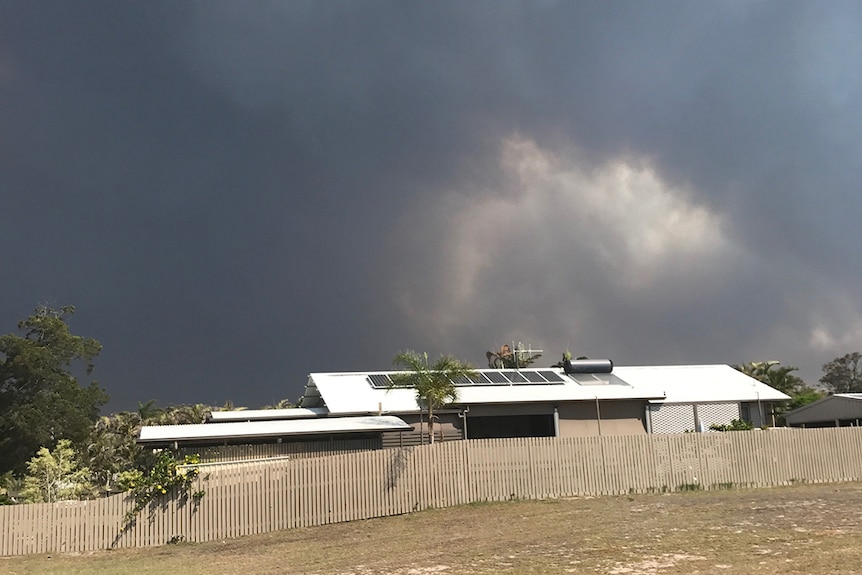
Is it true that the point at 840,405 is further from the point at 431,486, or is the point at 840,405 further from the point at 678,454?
the point at 431,486

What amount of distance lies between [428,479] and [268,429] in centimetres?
651

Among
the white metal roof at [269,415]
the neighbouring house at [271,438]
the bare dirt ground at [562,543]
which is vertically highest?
the white metal roof at [269,415]

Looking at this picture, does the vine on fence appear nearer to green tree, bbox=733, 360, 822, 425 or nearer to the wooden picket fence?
the wooden picket fence

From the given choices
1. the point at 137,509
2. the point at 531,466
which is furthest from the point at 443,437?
the point at 137,509

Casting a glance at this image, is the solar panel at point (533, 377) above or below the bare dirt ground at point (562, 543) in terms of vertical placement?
above

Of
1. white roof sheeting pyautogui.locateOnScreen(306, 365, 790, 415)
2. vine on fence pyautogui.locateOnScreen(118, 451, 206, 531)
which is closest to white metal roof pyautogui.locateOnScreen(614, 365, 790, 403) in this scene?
white roof sheeting pyautogui.locateOnScreen(306, 365, 790, 415)

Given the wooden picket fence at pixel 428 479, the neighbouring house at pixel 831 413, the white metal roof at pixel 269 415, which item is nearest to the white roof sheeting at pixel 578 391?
the white metal roof at pixel 269 415

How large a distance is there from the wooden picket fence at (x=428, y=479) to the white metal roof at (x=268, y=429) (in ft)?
13.1

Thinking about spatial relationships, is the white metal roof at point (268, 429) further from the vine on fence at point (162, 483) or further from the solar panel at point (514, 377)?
the solar panel at point (514, 377)

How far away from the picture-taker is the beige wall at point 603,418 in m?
33.9

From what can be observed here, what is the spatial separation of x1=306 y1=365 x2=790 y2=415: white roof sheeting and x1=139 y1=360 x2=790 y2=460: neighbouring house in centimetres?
5

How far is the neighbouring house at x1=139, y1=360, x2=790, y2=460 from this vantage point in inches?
1012

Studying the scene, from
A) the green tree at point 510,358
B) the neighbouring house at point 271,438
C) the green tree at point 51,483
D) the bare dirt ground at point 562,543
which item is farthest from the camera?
the green tree at point 510,358

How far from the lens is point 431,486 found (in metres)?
22.3
